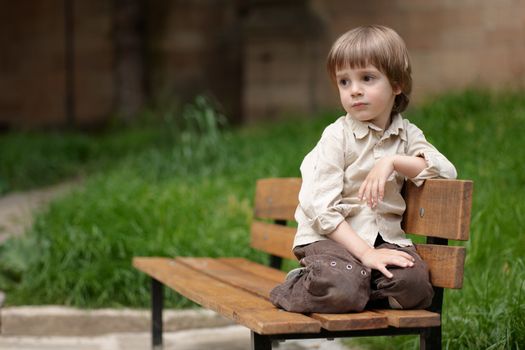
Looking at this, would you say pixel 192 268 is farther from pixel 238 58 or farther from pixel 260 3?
pixel 238 58

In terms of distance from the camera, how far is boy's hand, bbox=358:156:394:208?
312cm

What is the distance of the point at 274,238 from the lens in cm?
436

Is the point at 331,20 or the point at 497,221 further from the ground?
the point at 331,20

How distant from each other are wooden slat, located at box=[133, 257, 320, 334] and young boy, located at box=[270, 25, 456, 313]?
0.11m

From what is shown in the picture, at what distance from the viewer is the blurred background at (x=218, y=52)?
30.7 feet

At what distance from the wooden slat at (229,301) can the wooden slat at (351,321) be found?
4cm

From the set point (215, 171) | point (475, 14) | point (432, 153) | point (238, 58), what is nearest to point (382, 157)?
point (432, 153)

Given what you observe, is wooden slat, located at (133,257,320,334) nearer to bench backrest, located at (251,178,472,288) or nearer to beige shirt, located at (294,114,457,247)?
beige shirt, located at (294,114,457,247)

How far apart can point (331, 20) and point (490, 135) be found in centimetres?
397

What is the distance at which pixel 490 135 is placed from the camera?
268 inches

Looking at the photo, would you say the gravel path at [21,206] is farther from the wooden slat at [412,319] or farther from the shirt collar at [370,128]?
the wooden slat at [412,319]

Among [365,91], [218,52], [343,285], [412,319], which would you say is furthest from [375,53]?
[218,52]

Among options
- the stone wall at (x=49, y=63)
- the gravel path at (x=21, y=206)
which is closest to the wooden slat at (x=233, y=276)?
the gravel path at (x=21, y=206)

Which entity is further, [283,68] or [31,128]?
[31,128]
